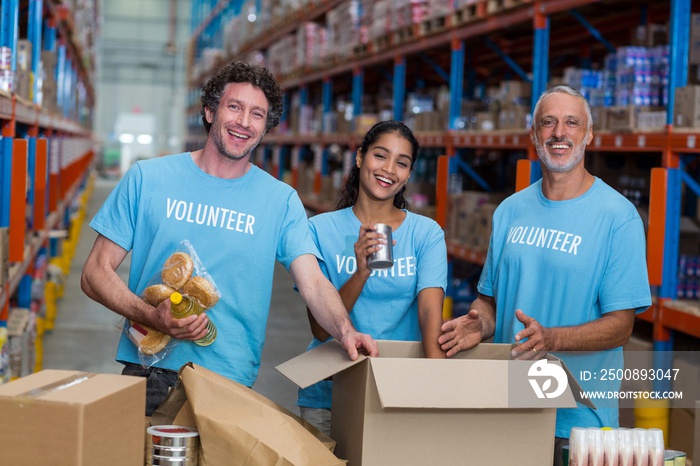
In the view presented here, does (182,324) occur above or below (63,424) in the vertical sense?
above

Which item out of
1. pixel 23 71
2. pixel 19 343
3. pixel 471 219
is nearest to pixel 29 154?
pixel 23 71

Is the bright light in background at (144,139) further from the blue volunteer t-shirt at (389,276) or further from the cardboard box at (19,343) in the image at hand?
the blue volunteer t-shirt at (389,276)

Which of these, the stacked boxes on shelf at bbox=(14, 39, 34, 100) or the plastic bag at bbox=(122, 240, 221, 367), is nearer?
the plastic bag at bbox=(122, 240, 221, 367)

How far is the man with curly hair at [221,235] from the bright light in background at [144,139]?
3328 centimetres

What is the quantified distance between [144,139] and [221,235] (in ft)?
110

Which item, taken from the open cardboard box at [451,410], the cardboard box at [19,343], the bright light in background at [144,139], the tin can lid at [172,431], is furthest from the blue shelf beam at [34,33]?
the bright light in background at [144,139]

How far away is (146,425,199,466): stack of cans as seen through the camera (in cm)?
191

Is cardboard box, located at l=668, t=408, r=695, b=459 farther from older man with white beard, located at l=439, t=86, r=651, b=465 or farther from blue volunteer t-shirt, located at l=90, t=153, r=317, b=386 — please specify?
blue volunteer t-shirt, located at l=90, t=153, r=317, b=386

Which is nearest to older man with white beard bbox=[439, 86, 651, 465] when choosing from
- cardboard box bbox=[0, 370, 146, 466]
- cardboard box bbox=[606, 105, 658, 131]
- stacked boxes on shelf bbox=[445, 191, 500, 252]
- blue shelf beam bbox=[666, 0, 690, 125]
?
cardboard box bbox=[0, 370, 146, 466]

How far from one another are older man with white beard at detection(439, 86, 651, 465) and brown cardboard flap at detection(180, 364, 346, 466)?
63cm

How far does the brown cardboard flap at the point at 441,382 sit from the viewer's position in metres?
1.88

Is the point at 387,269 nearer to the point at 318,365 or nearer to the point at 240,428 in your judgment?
the point at 318,365

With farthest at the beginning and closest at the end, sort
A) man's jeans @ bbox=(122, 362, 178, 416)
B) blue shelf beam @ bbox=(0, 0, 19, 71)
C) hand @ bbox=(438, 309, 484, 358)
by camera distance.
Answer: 1. blue shelf beam @ bbox=(0, 0, 19, 71)
2. man's jeans @ bbox=(122, 362, 178, 416)
3. hand @ bbox=(438, 309, 484, 358)

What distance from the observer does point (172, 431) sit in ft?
6.43
